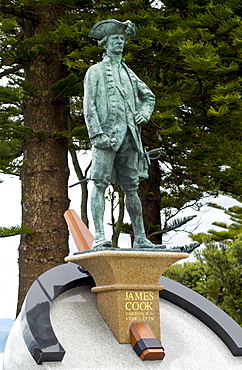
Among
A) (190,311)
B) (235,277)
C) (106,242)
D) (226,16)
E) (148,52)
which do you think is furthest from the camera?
(235,277)

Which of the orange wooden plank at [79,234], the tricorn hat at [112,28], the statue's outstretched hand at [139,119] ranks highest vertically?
the tricorn hat at [112,28]

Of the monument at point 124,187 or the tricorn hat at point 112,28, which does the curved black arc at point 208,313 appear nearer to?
the monument at point 124,187

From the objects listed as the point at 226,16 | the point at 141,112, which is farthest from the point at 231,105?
the point at 141,112

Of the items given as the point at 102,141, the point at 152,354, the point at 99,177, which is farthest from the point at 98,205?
the point at 152,354

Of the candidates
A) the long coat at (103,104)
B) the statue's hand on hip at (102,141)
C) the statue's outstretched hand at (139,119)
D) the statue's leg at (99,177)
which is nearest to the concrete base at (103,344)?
the statue's leg at (99,177)

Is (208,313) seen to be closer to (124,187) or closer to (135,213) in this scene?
(135,213)

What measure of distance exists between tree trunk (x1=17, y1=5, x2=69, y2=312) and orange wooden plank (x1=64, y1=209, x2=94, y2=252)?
1877mm

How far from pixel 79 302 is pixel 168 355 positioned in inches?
39.3

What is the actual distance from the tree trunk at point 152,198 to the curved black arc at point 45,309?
5026 mm

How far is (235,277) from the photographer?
9.86 meters

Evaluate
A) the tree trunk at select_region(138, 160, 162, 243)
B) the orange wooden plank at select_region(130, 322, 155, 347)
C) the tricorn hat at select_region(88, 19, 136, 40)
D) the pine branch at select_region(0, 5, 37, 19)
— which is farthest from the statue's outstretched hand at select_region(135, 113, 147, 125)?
the tree trunk at select_region(138, 160, 162, 243)

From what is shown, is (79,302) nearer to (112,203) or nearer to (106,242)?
(106,242)

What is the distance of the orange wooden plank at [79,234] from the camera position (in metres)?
6.47

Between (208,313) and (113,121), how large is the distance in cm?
223
